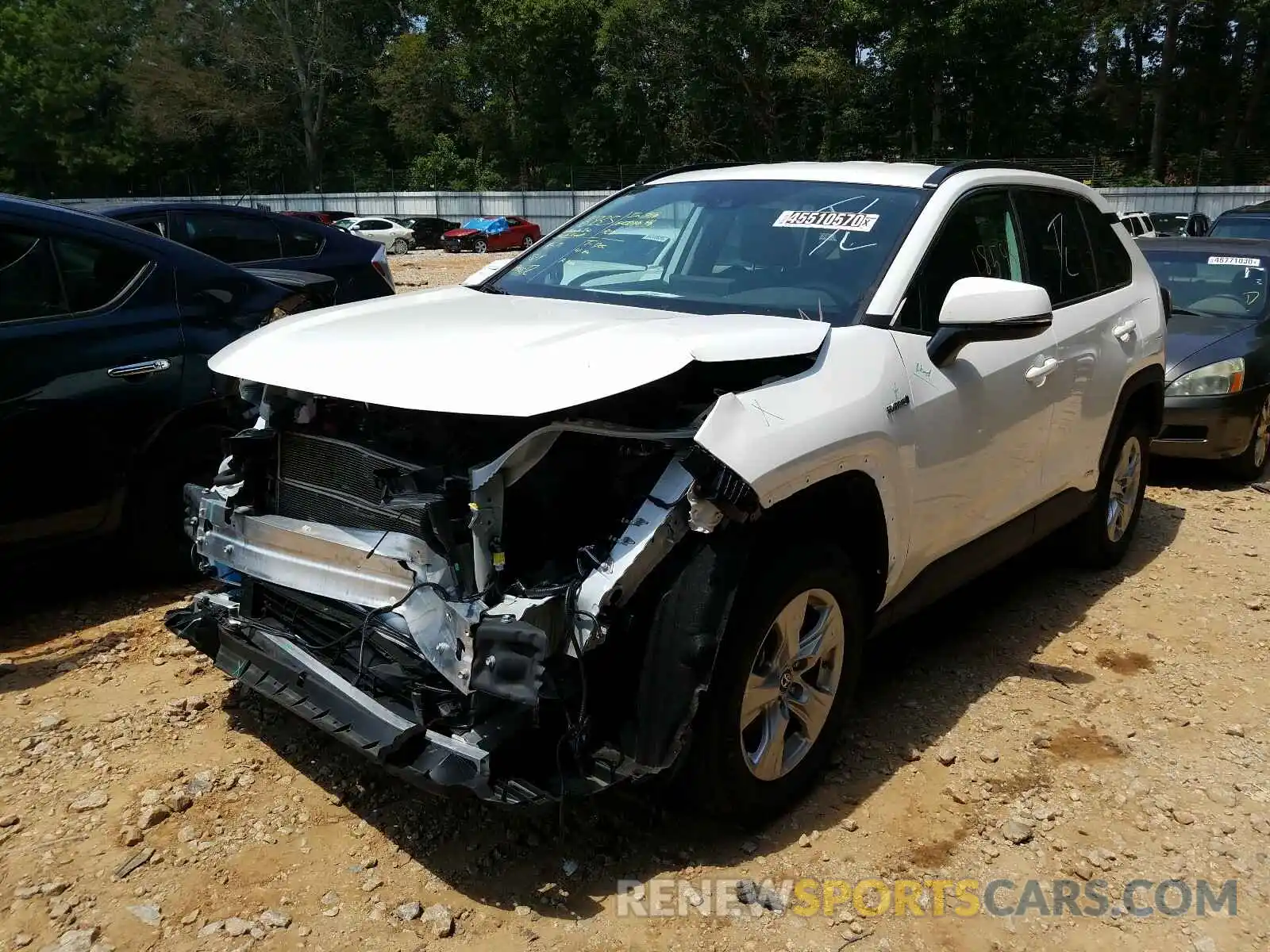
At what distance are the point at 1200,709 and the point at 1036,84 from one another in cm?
4200

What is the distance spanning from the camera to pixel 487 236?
36656mm

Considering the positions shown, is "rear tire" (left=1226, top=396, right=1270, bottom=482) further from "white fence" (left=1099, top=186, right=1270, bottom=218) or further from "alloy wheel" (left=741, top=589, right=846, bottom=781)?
"white fence" (left=1099, top=186, right=1270, bottom=218)

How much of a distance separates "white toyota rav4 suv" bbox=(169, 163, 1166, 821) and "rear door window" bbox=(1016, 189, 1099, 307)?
0.99ft

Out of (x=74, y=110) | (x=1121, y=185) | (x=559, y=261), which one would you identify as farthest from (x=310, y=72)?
(x=559, y=261)

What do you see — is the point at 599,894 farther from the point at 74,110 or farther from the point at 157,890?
the point at 74,110

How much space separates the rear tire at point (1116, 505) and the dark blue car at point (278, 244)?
16.9ft

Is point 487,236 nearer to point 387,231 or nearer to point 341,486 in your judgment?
point 387,231

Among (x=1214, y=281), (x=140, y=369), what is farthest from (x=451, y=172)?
(x=140, y=369)

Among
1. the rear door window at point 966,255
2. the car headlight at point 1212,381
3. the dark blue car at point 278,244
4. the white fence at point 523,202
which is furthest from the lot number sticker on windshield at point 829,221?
the white fence at point 523,202

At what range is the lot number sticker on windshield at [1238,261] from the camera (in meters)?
8.03

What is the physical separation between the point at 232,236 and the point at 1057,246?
5.82 meters

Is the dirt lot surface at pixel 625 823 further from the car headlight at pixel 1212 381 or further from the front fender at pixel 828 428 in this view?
the car headlight at pixel 1212 381

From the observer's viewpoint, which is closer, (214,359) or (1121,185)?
(214,359)

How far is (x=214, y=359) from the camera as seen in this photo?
3.46 meters
